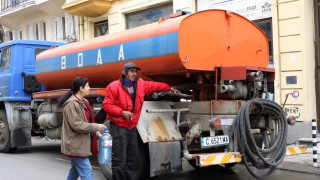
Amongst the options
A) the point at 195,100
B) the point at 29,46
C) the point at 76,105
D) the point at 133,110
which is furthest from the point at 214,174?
the point at 29,46

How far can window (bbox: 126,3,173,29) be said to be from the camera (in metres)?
14.4

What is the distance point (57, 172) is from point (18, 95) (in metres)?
3.19

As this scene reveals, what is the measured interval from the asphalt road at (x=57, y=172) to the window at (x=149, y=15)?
23.1 feet

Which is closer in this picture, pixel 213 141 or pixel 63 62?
pixel 213 141

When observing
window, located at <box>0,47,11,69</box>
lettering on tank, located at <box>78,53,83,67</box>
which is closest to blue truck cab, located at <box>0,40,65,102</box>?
window, located at <box>0,47,11,69</box>

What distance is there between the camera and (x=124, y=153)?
550 centimetres

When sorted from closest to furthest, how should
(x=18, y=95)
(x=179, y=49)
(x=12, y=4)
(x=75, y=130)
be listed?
1. (x=75, y=130)
2. (x=179, y=49)
3. (x=18, y=95)
4. (x=12, y=4)

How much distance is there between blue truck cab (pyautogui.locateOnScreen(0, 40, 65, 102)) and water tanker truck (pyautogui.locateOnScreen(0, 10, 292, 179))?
135 inches

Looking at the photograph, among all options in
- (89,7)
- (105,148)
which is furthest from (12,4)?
(105,148)

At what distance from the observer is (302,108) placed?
398 inches

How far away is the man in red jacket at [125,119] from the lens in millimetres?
5504

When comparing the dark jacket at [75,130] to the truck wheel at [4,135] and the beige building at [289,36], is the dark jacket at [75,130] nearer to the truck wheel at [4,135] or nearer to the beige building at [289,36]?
the beige building at [289,36]

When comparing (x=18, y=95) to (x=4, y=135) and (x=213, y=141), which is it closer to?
(x=4, y=135)

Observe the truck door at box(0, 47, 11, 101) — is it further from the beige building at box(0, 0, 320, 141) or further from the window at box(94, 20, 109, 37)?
the window at box(94, 20, 109, 37)
